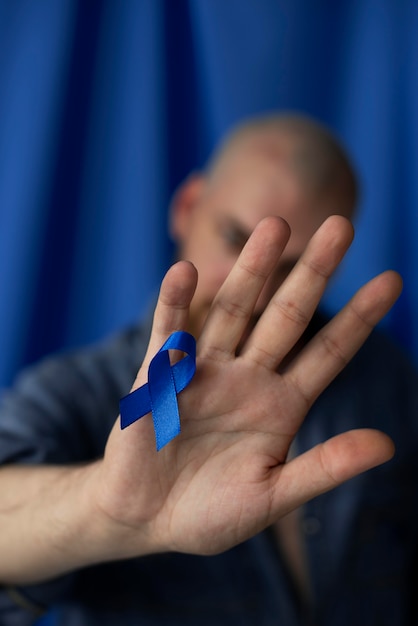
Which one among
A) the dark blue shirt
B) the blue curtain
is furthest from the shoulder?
the blue curtain

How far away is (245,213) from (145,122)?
1.37 ft

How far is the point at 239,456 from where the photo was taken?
0.57m

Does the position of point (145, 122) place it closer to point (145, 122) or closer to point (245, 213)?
point (145, 122)

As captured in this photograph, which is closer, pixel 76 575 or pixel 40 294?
pixel 76 575

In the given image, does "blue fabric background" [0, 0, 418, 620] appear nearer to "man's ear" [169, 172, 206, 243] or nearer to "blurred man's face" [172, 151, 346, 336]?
"man's ear" [169, 172, 206, 243]

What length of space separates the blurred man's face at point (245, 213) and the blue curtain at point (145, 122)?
0.27 meters

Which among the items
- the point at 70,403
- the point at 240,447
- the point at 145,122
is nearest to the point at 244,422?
the point at 240,447

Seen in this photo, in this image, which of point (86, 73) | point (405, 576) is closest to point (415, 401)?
point (405, 576)

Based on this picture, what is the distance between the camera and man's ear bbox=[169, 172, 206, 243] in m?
1.12

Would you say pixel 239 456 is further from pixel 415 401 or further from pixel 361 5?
pixel 361 5

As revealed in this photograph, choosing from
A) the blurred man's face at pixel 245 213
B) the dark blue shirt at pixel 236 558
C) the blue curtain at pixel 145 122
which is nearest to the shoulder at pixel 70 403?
the dark blue shirt at pixel 236 558

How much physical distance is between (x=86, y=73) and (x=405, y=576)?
0.94 meters

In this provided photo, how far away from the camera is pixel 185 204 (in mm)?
1142

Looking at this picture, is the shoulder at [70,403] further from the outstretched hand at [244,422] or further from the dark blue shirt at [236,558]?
the outstretched hand at [244,422]
